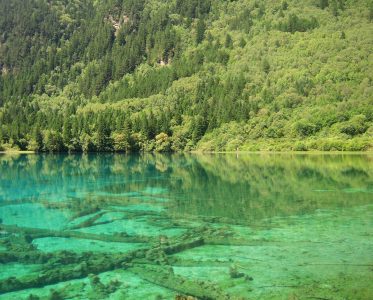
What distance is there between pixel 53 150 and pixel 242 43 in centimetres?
9997

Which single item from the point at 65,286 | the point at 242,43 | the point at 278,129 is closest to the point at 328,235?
the point at 65,286

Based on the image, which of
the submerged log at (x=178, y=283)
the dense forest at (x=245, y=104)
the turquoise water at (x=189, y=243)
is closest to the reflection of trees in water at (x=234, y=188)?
Result: the turquoise water at (x=189, y=243)

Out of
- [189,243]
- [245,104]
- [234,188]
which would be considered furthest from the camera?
[245,104]

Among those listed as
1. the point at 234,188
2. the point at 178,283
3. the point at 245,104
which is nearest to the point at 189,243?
the point at 178,283

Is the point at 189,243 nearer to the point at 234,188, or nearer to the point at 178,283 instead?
the point at 178,283

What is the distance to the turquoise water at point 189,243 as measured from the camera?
1481 cm

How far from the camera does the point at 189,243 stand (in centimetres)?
2023

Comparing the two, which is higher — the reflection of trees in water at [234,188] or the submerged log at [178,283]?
the reflection of trees in water at [234,188]

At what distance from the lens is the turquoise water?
1481 cm

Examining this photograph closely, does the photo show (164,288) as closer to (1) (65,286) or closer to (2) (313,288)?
(1) (65,286)

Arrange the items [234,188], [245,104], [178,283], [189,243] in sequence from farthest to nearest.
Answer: [245,104] → [234,188] → [189,243] → [178,283]

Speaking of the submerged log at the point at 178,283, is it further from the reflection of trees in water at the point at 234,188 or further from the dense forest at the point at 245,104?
the dense forest at the point at 245,104

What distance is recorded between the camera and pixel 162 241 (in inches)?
815

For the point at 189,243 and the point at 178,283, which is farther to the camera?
the point at 189,243
